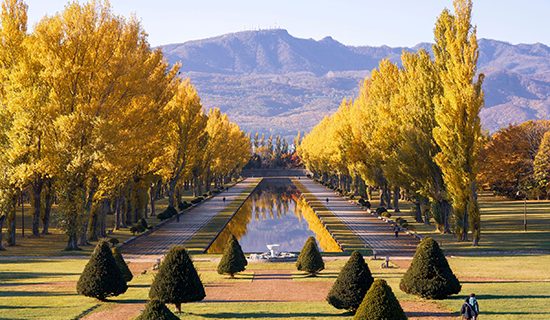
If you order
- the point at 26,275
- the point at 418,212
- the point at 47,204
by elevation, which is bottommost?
the point at 418,212

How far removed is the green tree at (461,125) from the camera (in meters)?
45.6

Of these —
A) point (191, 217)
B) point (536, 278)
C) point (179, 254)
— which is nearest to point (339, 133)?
point (191, 217)

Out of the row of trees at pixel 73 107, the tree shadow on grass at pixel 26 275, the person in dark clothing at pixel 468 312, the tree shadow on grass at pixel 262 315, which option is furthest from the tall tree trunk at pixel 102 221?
the person in dark clothing at pixel 468 312

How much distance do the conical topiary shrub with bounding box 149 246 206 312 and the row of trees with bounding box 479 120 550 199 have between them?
6740 centimetres

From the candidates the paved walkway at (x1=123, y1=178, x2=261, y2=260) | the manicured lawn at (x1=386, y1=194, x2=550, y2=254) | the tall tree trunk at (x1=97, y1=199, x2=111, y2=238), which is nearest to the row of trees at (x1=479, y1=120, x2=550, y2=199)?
the manicured lawn at (x1=386, y1=194, x2=550, y2=254)

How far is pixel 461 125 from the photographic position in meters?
45.9

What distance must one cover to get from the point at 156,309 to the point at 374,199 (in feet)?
261

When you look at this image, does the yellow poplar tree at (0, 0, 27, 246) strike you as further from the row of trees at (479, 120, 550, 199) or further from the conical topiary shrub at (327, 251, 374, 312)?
the row of trees at (479, 120, 550, 199)

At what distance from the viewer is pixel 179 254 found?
82.6 feet

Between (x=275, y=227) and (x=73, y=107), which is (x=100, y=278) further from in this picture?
(x=275, y=227)

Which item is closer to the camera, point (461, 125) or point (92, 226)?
point (461, 125)

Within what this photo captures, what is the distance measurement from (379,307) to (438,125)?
34.1 metres

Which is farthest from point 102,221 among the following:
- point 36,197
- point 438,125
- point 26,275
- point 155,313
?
point 155,313

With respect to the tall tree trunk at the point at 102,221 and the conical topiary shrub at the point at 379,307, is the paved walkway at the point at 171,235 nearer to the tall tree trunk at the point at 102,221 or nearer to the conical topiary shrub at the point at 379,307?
the tall tree trunk at the point at 102,221
